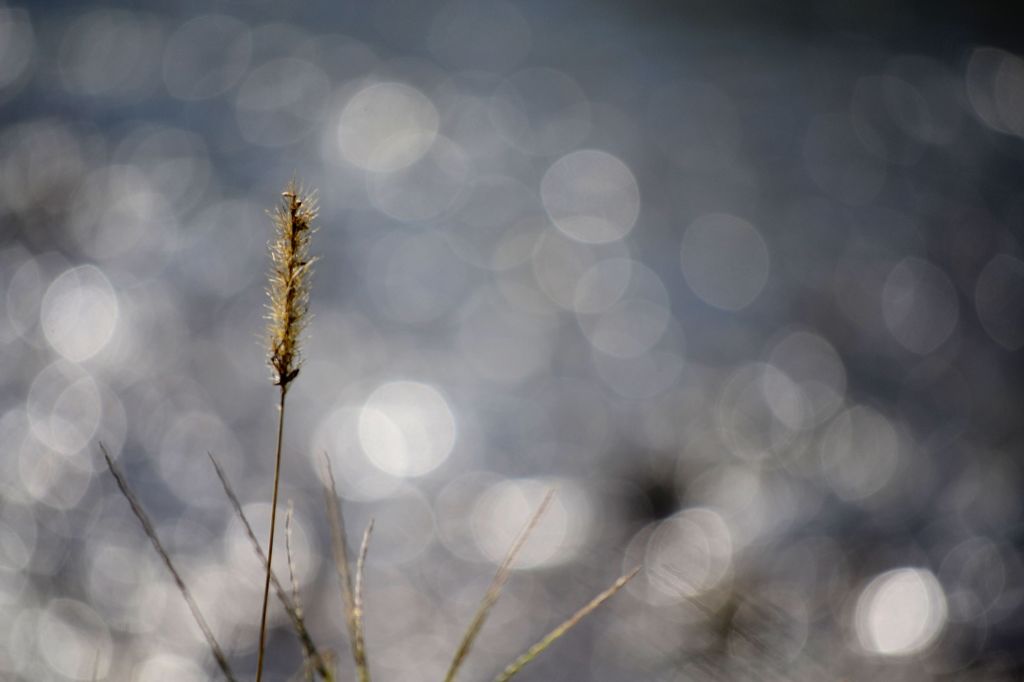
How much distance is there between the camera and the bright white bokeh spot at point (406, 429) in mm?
4121

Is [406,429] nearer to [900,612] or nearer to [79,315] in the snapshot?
[79,315]

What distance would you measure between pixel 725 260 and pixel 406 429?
2095 mm

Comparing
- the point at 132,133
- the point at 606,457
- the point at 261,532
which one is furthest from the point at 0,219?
the point at 606,457

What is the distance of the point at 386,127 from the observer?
614 cm

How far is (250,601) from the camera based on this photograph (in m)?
3.17

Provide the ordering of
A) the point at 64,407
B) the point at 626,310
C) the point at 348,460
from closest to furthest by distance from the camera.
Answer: the point at 64,407
the point at 348,460
the point at 626,310

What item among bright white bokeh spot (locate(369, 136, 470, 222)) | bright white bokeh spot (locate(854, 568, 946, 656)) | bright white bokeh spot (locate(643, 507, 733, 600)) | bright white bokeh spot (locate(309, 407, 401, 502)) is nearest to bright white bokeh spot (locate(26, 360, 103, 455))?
bright white bokeh spot (locate(309, 407, 401, 502))

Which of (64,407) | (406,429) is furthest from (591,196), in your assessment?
(64,407)

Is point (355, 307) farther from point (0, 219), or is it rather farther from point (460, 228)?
point (0, 219)

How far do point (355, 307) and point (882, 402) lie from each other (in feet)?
8.07

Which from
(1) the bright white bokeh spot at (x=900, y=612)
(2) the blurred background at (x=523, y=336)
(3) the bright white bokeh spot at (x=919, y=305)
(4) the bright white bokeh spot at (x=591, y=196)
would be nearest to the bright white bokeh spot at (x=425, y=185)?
(2) the blurred background at (x=523, y=336)

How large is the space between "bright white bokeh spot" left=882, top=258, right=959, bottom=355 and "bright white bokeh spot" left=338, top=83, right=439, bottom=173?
2778 millimetres

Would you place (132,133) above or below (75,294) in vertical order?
above

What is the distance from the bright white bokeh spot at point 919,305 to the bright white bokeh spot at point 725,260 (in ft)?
2.18
